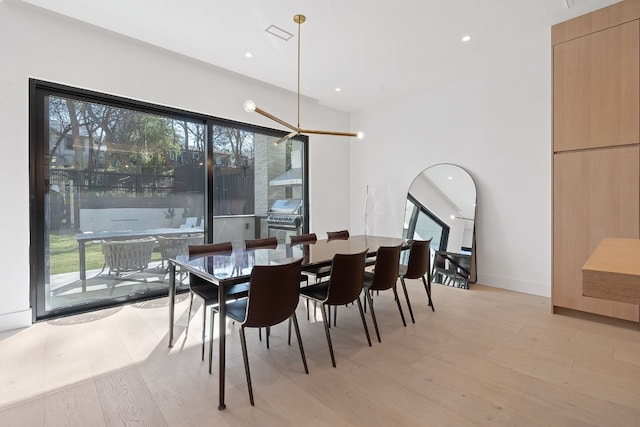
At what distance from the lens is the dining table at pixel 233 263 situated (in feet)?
6.25

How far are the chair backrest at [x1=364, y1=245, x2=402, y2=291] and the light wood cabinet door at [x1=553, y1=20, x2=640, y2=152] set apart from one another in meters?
2.18

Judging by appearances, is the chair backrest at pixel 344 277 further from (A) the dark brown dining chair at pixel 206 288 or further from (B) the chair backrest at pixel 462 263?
(B) the chair backrest at pixel 462 263

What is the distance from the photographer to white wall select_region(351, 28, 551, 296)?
390 cm

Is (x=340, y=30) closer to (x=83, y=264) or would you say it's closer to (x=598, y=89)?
(x=598, y=89)

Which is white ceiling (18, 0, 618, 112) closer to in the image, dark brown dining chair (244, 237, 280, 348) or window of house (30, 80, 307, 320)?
window of house (30, 80, 307, 320)

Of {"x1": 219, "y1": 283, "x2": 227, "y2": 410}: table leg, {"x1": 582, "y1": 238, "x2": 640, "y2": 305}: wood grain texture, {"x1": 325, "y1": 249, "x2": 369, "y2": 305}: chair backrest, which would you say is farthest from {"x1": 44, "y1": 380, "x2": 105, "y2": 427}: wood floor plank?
{"x1": 582, "y1": 238, "x2": 640, "y2": 305}: wood grain texture

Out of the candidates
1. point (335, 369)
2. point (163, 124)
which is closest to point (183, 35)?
point (163, 124)

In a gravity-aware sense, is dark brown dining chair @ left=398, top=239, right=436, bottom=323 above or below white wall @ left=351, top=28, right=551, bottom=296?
below

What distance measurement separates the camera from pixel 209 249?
2959 millimetres

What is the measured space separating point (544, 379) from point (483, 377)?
41cm

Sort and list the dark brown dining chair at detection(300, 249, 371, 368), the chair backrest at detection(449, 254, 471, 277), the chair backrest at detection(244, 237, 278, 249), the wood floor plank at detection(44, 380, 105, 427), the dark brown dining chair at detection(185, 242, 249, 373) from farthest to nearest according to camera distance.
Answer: the chair backrest at detection(449, 254, 471, 277) < the chair backrest at detection(244, 237, 278, 249) < the dark brown dining chair at detection(185, 242, 249, 373) < the dark brown dining chair at detection(300, 249, 371, 368) < the wood floor plank at detection(44, 380, 105, 427)

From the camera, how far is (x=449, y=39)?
3.47 meters

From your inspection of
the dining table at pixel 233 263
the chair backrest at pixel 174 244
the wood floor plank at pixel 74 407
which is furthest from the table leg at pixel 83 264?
the wood floor plank at pixel 74 407

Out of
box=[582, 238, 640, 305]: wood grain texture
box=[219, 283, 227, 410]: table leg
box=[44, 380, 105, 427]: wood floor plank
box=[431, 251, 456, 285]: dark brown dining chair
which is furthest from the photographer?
box=[431, 251, 456, 285]: dark brown dining chair
